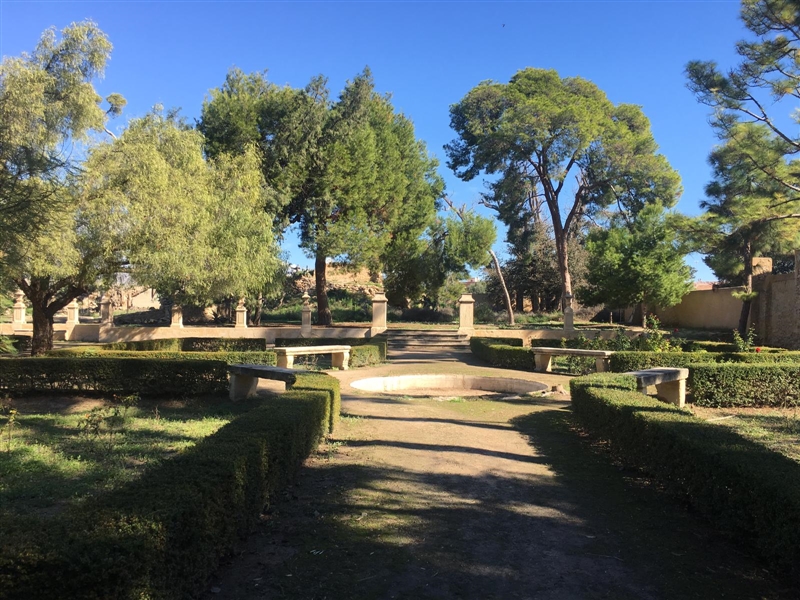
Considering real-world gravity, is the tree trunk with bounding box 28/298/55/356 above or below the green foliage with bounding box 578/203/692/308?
below

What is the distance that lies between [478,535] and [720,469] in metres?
1.80

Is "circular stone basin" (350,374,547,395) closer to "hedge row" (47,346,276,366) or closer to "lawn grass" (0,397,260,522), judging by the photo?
"hedge row" (47,346,276,366)

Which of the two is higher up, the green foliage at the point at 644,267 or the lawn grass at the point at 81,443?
the green foliage at the point at 644,267

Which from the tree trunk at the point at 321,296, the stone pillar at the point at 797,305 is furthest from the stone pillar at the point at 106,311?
the stone pillar at the point at 797,305

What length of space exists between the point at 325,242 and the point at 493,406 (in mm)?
19528

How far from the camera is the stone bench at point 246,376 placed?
9.16m

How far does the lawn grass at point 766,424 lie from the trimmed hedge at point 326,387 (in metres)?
4.68

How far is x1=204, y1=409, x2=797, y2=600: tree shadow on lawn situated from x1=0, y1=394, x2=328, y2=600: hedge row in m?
0.31

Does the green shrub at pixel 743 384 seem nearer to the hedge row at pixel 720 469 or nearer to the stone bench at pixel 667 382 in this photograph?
the stone bench at pixel 667 382

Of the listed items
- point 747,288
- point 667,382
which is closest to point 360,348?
point 667,382

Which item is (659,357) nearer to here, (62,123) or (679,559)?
(679,559)

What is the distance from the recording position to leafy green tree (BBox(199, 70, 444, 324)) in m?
27.0

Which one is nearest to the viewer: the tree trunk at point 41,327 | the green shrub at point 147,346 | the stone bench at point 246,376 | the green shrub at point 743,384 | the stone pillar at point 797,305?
the stone bench at point 246,376

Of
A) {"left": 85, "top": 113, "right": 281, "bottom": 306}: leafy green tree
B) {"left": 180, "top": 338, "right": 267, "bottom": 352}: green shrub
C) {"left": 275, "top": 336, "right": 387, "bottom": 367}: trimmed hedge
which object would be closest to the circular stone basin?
{"left": 275, "top": 336, "right": 387, "bottom": 367}: trimmed hedge
